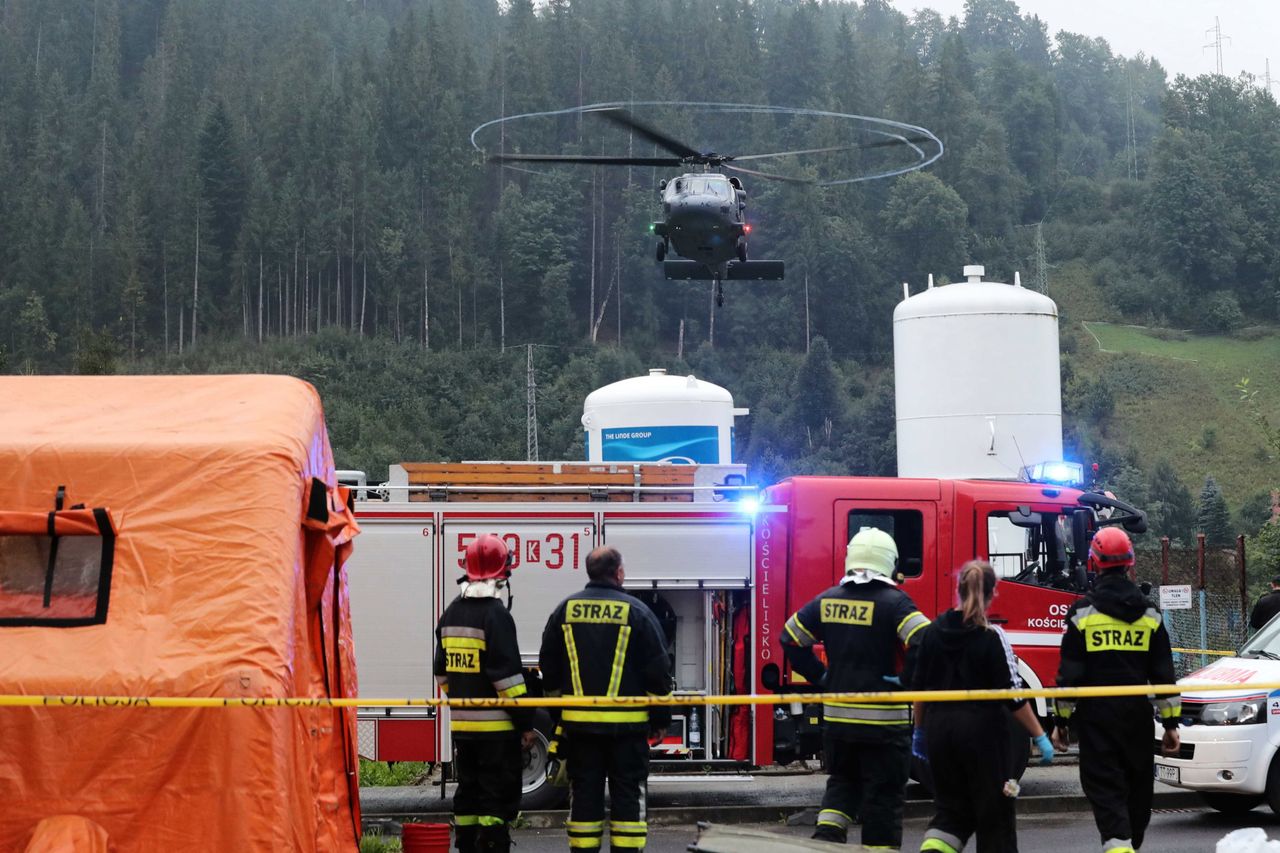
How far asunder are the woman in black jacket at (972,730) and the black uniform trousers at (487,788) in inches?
81.1

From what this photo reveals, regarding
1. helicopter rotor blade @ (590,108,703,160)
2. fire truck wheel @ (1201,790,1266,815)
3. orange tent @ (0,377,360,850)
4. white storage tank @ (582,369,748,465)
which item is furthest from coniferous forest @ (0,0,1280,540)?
orange tent @ (0,377,360,850)

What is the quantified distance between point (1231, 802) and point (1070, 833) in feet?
4.13

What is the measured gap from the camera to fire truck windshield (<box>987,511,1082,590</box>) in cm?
1241

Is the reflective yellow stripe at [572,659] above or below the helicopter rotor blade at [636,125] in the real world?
below

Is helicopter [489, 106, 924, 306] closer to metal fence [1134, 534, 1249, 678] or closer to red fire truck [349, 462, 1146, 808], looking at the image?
metal fence [1134, 534, 1249, 678]

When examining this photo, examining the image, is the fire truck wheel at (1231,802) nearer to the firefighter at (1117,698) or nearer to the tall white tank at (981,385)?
the firefighter at (1117,698)

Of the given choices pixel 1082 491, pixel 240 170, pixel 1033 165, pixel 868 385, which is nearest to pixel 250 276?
pixel 240 170

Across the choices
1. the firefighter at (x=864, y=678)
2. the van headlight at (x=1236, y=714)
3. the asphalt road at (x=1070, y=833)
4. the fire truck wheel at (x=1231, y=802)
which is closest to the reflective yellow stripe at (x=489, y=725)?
the firefighter at (x=864, y=678)

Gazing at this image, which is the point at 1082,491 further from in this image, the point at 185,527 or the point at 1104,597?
the point at 185,527

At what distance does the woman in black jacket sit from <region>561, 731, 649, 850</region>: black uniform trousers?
4.51 ft

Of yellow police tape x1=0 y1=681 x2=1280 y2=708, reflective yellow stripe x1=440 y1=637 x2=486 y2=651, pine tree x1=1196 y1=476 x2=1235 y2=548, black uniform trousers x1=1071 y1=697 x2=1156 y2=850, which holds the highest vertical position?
reflective yellow stripe x1=440 y1=637 x2=486 y2=651

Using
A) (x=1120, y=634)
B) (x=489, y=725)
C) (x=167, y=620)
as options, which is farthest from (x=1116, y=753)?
(x=167, y=620)

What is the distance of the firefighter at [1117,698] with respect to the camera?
296 inches

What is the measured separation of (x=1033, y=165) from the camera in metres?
132
